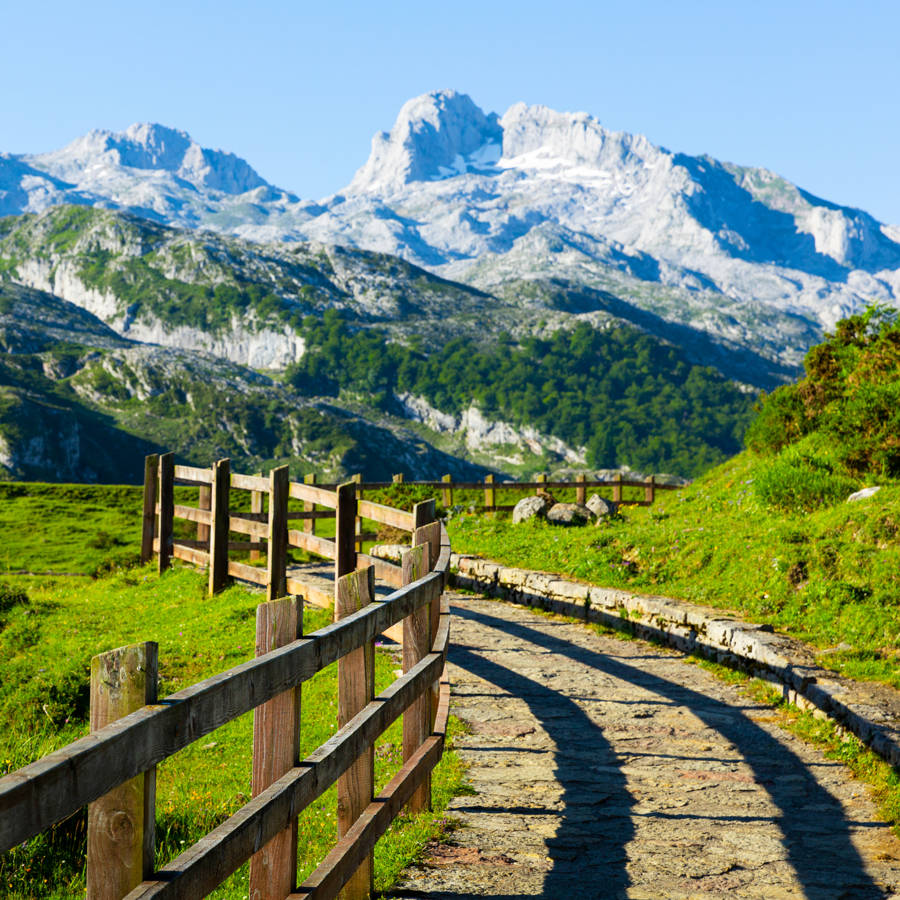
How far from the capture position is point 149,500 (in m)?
17.4

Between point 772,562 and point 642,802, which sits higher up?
point 772,562

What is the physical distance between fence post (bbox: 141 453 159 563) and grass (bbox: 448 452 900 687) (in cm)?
638

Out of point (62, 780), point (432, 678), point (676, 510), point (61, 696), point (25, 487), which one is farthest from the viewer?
point (25, 487)

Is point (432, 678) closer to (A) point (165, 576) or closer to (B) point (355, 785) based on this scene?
(B) point (355, 785)

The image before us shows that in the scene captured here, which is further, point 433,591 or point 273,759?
point 433,591

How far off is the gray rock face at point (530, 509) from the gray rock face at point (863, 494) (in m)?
8.59

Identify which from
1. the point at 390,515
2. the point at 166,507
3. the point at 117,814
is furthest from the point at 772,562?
the point at 117,814

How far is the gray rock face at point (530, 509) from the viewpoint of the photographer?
21797 mm

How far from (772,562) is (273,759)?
10.2 m

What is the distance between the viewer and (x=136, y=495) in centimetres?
4716

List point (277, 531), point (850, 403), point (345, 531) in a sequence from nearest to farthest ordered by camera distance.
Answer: point (345, 531) < point (277, 531) < point (850, 403)

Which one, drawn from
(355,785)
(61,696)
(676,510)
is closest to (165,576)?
(61,696)

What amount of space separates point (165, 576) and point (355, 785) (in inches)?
514

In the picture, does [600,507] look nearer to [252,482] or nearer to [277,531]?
[252,482]
